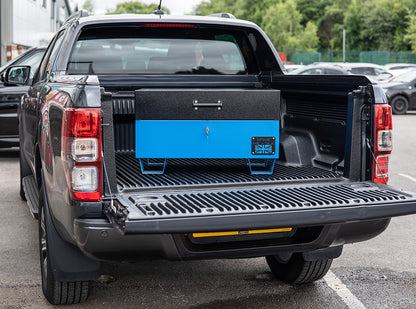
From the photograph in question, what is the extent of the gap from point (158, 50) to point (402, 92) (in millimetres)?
17026

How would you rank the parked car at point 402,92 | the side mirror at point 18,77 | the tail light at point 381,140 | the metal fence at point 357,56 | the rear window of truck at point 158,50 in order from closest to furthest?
the tail light at point 381,140, the rear window of truck at point 158,50, the side mirror at point 18,77, the parked car at point 402,92, the metal fence at point 357,56

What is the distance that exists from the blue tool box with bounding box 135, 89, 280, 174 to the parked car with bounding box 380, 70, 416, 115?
17.2 m

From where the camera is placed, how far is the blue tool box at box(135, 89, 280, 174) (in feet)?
13.4

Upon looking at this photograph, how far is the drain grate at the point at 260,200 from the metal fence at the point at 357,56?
55.9 meters

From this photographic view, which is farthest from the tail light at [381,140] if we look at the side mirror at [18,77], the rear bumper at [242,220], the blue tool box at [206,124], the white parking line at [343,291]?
the side mirror at [18,77]

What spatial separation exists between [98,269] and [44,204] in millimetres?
608

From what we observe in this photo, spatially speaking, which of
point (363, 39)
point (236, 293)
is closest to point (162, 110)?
point (236, 293)

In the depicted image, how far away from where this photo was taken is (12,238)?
586 centimetres

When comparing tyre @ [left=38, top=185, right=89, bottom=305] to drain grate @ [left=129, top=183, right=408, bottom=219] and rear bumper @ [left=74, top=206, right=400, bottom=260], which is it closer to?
rear bumper @ [left=74, top=206, right=400, bottom=260]

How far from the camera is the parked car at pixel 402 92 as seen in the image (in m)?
20.8

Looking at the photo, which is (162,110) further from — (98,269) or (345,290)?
(345,290)

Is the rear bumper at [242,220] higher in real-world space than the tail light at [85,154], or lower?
lower

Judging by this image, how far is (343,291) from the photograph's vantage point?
456cm

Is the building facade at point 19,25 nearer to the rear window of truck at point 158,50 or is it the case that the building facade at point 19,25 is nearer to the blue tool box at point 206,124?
the rear window of truck at point 158,50
